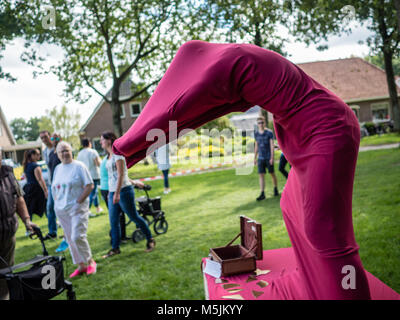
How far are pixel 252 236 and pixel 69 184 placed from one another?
9.43 feet

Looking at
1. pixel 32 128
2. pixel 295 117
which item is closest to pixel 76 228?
pixel 295 117

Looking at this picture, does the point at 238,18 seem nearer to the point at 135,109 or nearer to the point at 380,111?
the point at 135,109

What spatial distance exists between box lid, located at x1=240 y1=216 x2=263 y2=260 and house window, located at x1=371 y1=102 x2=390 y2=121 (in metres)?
32.2

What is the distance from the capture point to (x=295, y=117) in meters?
1.86

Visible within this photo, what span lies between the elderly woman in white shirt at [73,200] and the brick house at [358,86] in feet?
95.4

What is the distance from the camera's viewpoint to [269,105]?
186 centimetres

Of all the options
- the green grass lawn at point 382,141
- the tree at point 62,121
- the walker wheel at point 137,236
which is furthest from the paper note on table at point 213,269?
the tree at point 62,121

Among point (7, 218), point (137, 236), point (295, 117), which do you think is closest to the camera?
point (295, 117)

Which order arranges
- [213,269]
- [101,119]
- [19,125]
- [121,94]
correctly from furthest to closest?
[19,125]
[101,119]
[121,94]
[213,269]


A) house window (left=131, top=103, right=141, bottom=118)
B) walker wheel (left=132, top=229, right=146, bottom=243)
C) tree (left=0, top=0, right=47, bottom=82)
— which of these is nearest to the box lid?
walker wheel (left=132, top=229, right=146, bottom=243)

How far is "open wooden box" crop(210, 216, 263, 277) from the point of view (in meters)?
3.11

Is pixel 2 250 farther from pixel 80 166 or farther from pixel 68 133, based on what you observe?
pixel 68 133

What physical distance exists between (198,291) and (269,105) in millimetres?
3057
